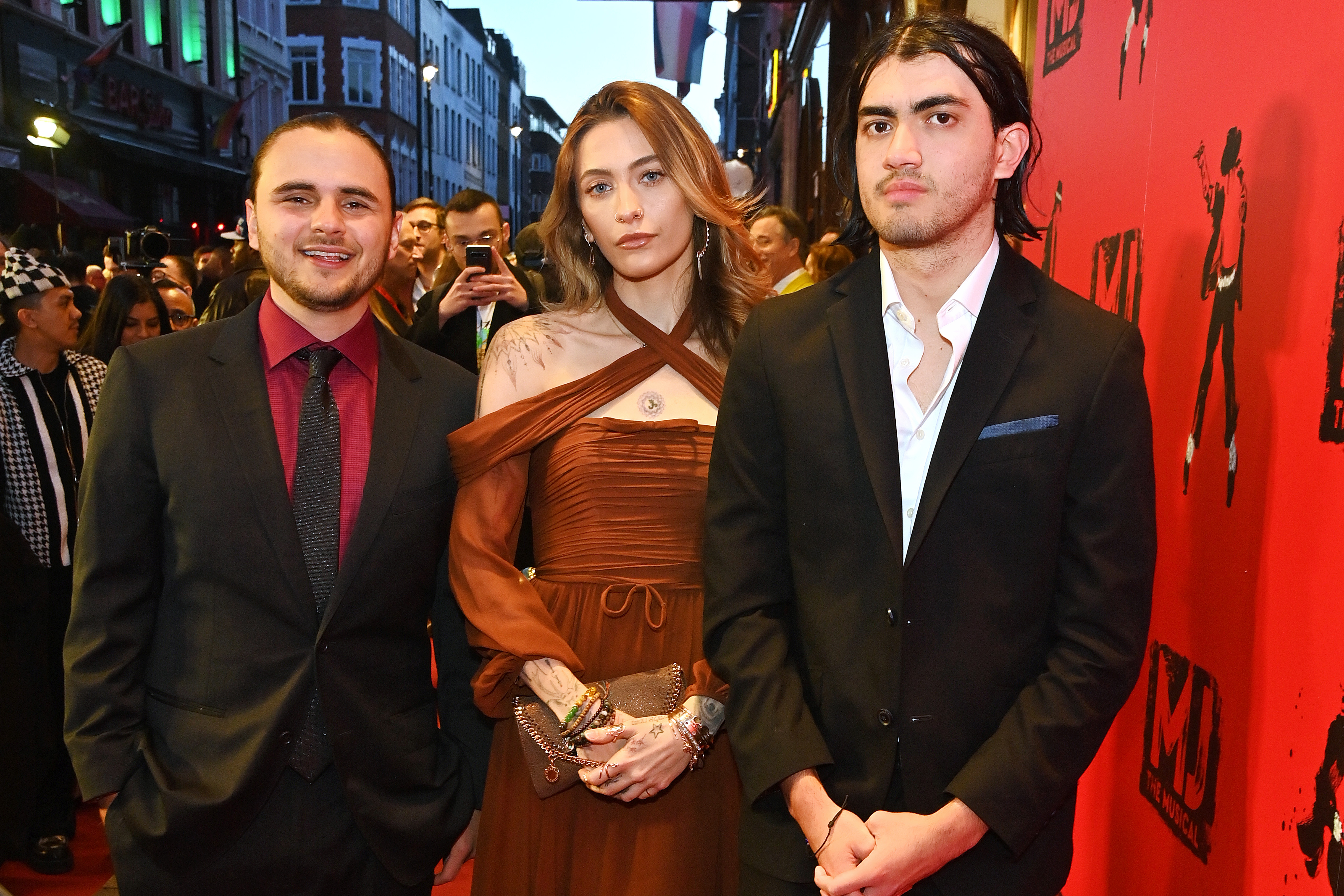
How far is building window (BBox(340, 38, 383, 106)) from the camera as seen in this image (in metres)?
23.5

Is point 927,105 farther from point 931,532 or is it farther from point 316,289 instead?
point 316,289

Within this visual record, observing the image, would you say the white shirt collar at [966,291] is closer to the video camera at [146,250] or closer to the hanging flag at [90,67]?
the video camera at [146,250]

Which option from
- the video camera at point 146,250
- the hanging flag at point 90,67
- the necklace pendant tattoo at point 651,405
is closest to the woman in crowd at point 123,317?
the video camera at point 146,250

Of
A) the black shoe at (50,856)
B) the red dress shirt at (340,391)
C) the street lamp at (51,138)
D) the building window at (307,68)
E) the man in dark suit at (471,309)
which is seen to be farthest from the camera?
the building window at (307,68)

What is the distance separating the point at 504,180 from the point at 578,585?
2056 inches

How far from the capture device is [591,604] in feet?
7.00

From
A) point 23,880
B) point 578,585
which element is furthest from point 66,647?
point 23,880

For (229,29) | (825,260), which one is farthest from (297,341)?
(229,29)

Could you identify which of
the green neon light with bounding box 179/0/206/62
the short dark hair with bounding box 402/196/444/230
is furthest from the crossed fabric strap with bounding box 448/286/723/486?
the green neon light with bounding box 179/0/206/62

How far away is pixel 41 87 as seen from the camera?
11461 millimetres

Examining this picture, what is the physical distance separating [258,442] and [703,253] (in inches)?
39.7

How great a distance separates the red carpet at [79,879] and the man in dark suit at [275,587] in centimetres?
166

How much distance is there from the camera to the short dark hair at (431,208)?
6.02 meters

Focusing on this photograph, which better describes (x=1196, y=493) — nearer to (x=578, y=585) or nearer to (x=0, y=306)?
(x=578, y=585)
